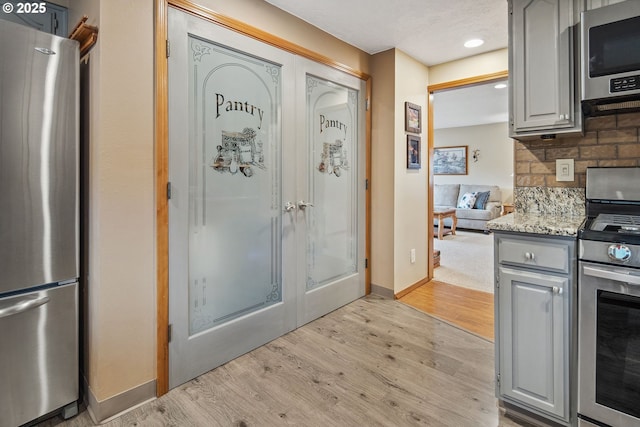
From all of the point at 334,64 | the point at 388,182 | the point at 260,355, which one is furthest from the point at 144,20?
the point at 388,182

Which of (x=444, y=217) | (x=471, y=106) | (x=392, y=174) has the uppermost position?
(x=471, y=106)

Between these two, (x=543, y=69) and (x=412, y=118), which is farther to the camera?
(x=412, y=118)

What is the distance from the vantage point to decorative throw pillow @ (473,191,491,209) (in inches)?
289

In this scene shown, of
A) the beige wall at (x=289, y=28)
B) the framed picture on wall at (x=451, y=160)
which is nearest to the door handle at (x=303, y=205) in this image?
the beige wall at (x=289, y=28)

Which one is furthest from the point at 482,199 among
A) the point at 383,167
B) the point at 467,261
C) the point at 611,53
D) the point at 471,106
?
the point at 611,53

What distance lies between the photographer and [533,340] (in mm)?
1556

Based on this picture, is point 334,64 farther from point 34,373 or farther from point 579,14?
point 34,373

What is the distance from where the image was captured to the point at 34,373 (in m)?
1.54

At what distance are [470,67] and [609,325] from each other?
2804mm

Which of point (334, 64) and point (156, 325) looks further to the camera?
point (334, 64)

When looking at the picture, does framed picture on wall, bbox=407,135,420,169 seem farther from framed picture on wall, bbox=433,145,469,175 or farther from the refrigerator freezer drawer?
framed picture on wall, bbox=433,145,469,175

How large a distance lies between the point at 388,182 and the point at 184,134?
6.51 feet

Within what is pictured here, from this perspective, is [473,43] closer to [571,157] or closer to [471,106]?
[571,157]

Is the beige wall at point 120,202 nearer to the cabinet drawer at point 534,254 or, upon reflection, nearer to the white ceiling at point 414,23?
the white ceiling at point 414,23
